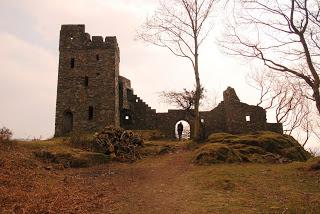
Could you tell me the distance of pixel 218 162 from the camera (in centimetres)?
1975

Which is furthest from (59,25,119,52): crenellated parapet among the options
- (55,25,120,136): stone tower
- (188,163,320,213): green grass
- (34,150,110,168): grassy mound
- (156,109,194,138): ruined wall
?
(188,163,320,213): green grass

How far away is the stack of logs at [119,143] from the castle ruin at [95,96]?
649 cm

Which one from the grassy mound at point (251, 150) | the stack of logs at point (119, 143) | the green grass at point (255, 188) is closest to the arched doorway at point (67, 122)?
the stack of logs at point (119, 143)

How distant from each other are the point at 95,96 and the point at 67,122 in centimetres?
321

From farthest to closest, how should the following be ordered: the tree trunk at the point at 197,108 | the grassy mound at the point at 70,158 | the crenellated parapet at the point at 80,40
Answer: the crenellated parapet at the point at 80,40, the tree trunk at the point at 197,108, the grassy mound at the point at 70,158

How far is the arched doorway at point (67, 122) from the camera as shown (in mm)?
30566

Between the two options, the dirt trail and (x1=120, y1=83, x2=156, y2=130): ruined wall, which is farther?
(x1=120, y1=83, x2=156, y2=130): ruined wall

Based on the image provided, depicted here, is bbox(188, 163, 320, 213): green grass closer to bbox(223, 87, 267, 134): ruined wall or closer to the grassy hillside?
the grassy hillside

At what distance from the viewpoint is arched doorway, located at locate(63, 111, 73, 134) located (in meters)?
30.6

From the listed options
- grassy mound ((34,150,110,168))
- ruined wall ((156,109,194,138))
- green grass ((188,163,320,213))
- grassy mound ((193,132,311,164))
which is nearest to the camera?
green grass ((188,163,320,213))

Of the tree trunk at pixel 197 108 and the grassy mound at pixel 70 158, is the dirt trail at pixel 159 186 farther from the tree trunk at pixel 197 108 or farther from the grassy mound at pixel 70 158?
the tree trunk at pixel 197 108

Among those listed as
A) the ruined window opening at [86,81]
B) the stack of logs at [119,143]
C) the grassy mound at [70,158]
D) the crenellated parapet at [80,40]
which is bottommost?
the grassy mound at [70,158]

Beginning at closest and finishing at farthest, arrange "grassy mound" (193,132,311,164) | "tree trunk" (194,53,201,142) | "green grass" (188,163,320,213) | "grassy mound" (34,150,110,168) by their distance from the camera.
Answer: "green grass" (188,163,320,213), "grassy mound" (34,150,110,168), "grassy mound" (193,132,311,164), "tree trunk" (194,53,201,142)

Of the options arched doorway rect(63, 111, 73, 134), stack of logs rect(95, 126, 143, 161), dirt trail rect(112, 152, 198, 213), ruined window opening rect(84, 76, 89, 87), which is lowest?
dirt trail rect(112, 152, 198, 213)
